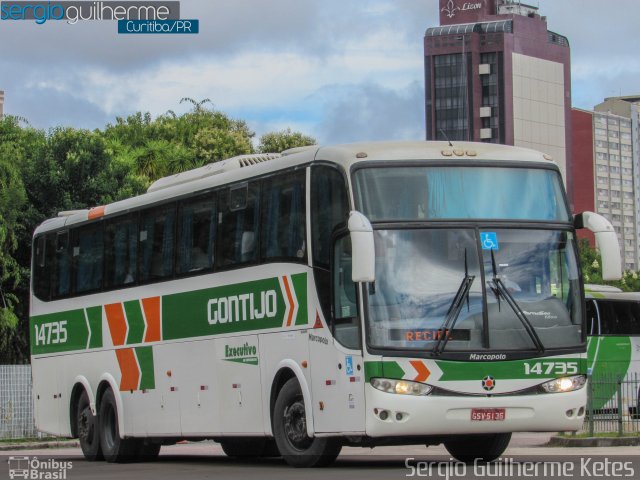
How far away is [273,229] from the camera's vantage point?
1852 cm

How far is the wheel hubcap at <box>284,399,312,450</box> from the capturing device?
17.8m

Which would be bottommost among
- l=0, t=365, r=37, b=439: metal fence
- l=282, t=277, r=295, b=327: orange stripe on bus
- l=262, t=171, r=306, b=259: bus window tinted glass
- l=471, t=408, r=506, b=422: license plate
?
l=0, t=365, r=37, b=439: metal fence

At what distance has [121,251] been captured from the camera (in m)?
23.0

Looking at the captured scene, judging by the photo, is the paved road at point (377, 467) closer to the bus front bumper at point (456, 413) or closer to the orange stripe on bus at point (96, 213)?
the bus front bumper at point (456, 413)

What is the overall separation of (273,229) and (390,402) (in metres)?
3.19

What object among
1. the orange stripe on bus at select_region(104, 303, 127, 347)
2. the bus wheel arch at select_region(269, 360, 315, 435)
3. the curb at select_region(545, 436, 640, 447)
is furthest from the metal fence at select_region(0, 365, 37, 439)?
the bus wheel arch at select_region(269, 360, 315, 435)

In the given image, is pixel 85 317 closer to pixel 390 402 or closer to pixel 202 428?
pixel 202 428

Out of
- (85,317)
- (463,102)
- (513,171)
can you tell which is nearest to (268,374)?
(513,171)

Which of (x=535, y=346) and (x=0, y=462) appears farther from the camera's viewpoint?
(x=0, y=462)

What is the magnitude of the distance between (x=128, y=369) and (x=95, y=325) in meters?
1.32

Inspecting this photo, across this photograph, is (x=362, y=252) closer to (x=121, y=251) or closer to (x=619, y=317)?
(x=121, y=251)

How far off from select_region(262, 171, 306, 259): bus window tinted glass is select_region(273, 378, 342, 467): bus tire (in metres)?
1.59

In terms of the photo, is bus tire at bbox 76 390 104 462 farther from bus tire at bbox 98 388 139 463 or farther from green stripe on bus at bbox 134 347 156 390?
green stripe on bus at bbox 134 347 156 390

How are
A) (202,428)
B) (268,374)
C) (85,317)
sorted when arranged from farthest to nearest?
(85,317) → (202,428) → (268,374)
